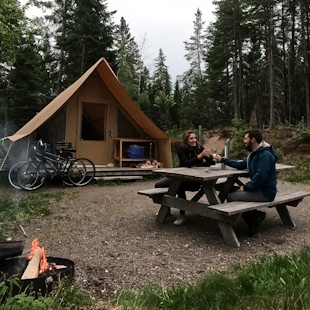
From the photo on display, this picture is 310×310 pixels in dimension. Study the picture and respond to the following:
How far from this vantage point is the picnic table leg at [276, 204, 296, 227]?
4.65 meters

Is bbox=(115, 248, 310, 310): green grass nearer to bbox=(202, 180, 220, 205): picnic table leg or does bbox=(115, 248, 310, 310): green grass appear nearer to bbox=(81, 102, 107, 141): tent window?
bbox=(202, 180, 220, 205): picnic table leg

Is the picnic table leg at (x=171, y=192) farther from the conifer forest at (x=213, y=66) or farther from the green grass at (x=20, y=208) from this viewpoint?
the conifer forest at (x=213, y=66)

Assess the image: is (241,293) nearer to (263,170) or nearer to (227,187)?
(263,170)

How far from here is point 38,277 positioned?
91.7 inches

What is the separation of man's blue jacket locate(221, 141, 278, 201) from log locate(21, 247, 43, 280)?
244 centimetres

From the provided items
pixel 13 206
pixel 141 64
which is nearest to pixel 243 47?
pixel 141 64

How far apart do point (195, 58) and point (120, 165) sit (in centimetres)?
2395

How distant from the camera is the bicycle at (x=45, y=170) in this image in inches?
291

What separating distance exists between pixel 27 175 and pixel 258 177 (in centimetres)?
517

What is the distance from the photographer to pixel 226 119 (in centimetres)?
2355

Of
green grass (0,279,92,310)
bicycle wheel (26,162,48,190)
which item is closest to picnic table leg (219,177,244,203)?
green grass (0,279,92,310)

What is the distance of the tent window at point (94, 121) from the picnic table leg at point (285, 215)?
6.04 metres

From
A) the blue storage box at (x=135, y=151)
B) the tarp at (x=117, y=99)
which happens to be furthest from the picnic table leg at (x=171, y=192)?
the blue storage box at (x=135, y=151)

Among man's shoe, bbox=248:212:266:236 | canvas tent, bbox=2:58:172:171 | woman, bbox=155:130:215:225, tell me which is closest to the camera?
man's shoe, bbox=248:212:266:236
